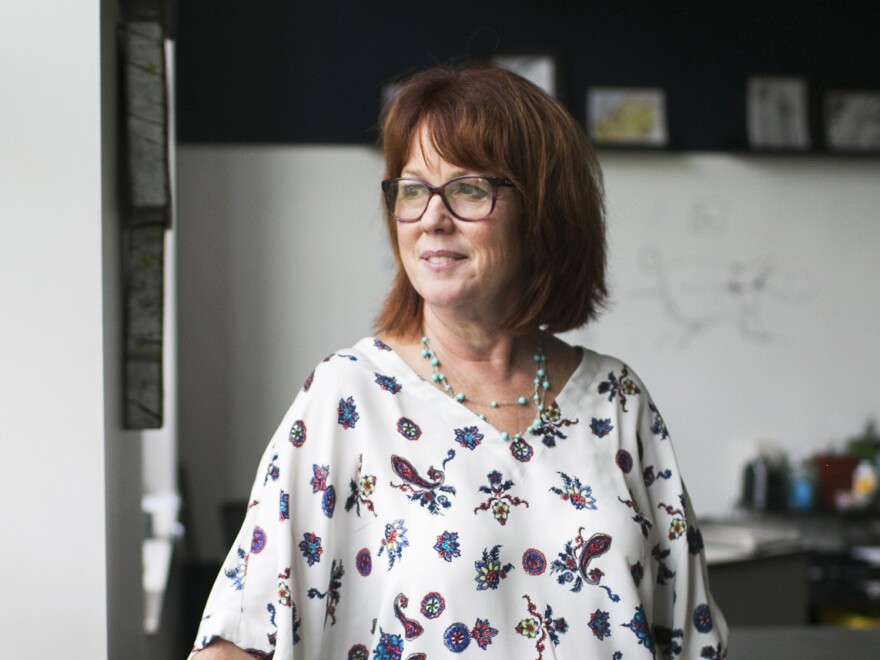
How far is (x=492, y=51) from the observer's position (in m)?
4.70

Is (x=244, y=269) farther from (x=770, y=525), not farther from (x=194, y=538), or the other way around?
(x=770, y=525)

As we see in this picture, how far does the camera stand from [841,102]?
4.96 meters

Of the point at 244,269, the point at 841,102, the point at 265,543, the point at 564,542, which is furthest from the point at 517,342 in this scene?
the point at 841,102

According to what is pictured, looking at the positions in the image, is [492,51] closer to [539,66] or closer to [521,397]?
[539,66]

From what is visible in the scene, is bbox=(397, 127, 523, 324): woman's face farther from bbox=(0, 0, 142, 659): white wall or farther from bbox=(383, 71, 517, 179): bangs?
bbox=(0, 0, 142, 659): white wall

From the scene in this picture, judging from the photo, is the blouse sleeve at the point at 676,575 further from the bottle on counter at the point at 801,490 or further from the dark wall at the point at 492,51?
the bottle on counter at the point at 801,490

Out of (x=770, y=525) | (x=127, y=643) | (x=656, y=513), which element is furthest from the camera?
(x=770, y=525)

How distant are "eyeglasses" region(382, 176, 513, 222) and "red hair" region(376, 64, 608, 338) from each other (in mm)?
19

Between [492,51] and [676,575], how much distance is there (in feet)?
11.4

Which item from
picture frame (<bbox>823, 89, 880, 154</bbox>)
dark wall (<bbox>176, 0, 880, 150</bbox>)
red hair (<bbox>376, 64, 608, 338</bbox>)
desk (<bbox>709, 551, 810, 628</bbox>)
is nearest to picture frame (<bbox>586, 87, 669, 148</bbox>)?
dark wall (<bbox>176, 0, 880, 150</bbox>)

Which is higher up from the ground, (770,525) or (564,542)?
(564,542)

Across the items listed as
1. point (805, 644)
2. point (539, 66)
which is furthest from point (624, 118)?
point (805, 644)

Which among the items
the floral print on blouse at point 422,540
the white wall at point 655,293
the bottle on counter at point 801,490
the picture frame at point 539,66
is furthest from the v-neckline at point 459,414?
the bottle on counter at point 801,490

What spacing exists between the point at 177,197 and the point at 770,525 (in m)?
2.99
